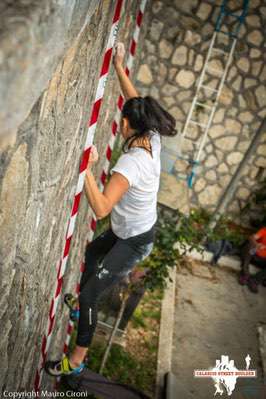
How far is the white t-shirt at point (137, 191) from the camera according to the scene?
7.84 feet

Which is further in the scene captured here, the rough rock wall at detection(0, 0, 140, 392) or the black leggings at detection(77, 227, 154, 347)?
the black leggings at detection(77, 227, 154, 347)

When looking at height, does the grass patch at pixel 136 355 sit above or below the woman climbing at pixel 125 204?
below

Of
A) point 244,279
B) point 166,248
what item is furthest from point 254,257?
point 166,248

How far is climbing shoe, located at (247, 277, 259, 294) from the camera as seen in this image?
6.61m

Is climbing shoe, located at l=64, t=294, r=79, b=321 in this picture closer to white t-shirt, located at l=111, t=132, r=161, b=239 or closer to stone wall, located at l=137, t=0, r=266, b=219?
white t-shirt, located at l=111, t=132, r=161, b=239

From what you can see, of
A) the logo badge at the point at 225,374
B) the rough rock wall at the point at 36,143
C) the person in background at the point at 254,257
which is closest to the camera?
the rough rock wall at the point at 36,143

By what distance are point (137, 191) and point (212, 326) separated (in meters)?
3.65

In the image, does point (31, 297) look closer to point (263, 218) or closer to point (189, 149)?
point (189, 149)

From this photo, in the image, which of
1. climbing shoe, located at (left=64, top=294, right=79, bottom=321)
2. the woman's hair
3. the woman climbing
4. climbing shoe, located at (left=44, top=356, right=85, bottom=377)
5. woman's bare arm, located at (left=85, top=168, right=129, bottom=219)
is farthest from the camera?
climbing shoe, located at (left=64, top=294, right=79, bottom=321)

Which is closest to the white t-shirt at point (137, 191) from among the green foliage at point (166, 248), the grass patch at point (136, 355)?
the green foliage at point (166, 248)

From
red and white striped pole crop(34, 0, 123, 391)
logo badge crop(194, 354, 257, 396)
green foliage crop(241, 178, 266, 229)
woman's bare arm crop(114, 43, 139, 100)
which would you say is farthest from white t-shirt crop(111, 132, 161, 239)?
green foliage crop(241, 178, 266, 229)

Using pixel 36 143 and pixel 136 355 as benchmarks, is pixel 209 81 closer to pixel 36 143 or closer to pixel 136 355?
pixel 136 355

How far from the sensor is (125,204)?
9.25 ft

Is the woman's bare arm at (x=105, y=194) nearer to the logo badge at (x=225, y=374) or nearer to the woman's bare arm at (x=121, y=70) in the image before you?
the woman's bare arm at (x=121, y=70)
